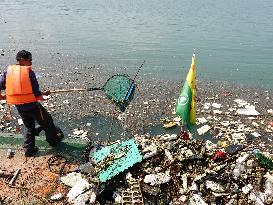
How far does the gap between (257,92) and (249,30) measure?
405 inches

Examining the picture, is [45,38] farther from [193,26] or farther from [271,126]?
[271,126]

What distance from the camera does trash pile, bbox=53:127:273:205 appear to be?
652cm

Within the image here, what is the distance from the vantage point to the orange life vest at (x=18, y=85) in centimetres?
718

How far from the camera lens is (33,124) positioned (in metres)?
8.02

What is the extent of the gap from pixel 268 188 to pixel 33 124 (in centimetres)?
513

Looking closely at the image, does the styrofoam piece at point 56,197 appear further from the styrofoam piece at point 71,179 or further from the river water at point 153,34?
the river water at point 153,34

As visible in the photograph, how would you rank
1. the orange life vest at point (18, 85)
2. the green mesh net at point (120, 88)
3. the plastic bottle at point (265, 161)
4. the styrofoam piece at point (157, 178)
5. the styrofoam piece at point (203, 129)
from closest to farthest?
the styrofoam piece at point (157, 178) < the plastic bottle at point (265, 161) < the orange life vest at point (18, 85) < the green mesh net at point (120, 88) < the styrofoam piece at point (203, 129)

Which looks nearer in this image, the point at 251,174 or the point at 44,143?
the point at 251,174

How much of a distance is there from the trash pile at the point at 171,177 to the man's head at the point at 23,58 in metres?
2.42

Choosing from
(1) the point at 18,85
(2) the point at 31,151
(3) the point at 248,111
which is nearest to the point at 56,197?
(2) the point at 31,151

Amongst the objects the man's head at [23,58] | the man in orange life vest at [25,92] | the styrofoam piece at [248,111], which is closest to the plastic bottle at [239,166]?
the man in orange life vest at [25,92]

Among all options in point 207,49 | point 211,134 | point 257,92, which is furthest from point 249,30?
point 211,134

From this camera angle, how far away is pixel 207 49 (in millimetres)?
20047

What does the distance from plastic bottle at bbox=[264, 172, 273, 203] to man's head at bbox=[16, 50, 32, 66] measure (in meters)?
5.33
